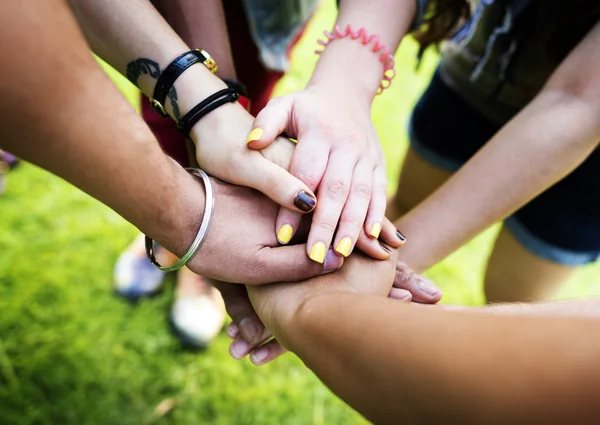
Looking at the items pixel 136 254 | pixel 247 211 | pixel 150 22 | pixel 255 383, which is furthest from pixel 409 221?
pixel 136 254

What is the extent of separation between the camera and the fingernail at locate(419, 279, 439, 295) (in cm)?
91

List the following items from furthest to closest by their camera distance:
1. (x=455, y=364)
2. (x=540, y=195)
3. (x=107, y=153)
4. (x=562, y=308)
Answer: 1. (x=540, y=195)
2. (x=562, y=308)
3. (x=107, y=153)
4. (x=455, y=364)

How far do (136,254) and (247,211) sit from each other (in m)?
0.99

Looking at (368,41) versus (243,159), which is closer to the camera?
(243,159)

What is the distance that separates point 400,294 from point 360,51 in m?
0.51

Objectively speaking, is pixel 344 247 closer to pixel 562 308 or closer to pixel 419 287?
pixel 419 287

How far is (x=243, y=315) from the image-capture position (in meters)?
0.98

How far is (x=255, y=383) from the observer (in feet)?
4.96

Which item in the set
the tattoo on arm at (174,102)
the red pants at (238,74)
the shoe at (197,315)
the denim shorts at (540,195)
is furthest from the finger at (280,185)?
the shoe at (197,315)

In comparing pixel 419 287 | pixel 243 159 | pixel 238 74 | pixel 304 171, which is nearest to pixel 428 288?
pixel 419 287

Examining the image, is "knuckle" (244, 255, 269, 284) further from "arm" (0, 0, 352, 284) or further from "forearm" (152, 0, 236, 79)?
"forearm" (152, 0, 236, 79)

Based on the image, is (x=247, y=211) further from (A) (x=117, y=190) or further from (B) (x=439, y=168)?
(B) (x=439, y=168)

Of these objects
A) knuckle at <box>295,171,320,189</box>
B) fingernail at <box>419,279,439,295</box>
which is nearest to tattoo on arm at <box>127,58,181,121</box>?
knuckle at <box>295,171,320,189</box>

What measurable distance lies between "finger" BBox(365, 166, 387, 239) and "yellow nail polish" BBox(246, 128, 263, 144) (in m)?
0.25
